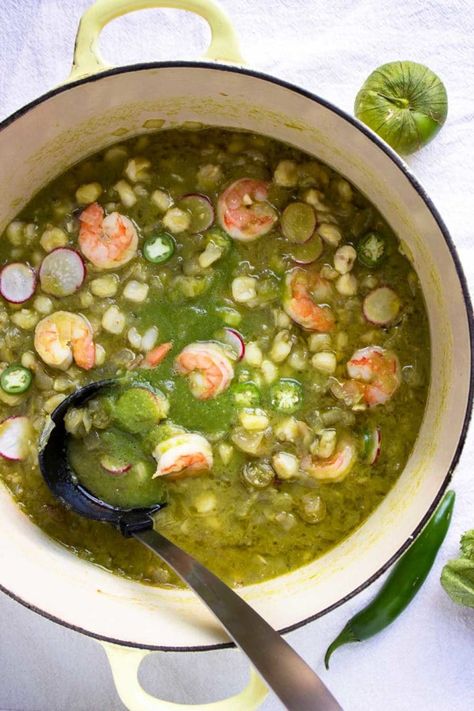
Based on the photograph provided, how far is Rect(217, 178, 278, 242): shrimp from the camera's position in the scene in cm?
263

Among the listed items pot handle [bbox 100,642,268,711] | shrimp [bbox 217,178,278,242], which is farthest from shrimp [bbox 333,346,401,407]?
pot handle [bbox 100,642,268,711]

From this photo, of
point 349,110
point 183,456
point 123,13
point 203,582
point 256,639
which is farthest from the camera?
point 349,110

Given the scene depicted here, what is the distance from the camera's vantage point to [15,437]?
107 inches

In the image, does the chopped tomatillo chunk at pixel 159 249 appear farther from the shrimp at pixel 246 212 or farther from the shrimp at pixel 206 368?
the shrimp at pixel 206 368

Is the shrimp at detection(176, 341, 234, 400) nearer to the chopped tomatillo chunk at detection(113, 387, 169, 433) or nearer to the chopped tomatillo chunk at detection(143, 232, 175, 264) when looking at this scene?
the chopped tomatillo chunk at detection(113, 387, 169, 433)

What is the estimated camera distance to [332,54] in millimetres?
2779

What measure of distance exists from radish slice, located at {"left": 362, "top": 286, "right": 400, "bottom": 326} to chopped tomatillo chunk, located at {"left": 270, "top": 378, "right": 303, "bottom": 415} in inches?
11.5

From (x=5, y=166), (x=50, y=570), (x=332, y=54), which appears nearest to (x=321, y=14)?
(x=332, y=54)

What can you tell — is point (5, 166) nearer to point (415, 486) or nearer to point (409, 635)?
point (415, 486)

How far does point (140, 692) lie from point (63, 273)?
1195 millimetres

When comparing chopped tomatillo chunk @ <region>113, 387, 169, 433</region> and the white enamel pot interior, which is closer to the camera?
the white enamel pot interior

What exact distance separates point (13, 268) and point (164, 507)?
0.85 metres

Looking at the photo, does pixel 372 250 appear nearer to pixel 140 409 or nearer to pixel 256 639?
pixel 140 409

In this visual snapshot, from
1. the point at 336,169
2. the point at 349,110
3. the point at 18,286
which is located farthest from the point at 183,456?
the point at 349,110
